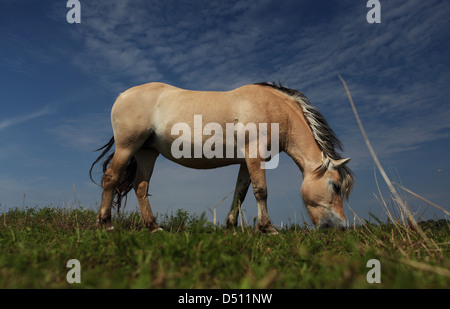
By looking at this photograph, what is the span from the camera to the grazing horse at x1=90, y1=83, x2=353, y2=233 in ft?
18.5

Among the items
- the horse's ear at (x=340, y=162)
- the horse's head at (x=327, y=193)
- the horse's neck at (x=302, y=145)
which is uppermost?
the horse's neck at (x=302, y=145)

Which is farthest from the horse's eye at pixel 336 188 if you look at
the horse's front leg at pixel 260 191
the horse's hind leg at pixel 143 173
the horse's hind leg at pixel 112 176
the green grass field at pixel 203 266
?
the horse's hind leg at pixel 112 176

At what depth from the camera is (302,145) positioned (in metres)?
5.96

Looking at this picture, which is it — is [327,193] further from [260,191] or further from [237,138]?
[237,138]

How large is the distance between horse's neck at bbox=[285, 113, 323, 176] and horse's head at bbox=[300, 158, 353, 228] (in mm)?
224

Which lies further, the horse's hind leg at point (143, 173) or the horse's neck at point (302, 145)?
the horse's hind leg at point (143, 173)

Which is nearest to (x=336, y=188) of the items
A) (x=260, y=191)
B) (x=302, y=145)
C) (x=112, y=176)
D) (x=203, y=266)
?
(x=302, y=145)

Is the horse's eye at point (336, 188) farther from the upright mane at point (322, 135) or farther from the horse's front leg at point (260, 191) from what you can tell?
the horse's front leg at point (260, 191)

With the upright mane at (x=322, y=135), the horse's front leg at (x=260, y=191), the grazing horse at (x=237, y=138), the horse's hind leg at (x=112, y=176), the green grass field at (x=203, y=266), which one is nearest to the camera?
the green grass field at (x=203, y=266)

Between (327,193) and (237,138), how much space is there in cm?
190

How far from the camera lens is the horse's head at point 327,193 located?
18.3 ft

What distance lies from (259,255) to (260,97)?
3437 millimetres

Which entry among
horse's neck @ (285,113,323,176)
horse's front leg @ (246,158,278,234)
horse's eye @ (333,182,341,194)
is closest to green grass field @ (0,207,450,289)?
horse's front leg @ (246,158,278,234)
